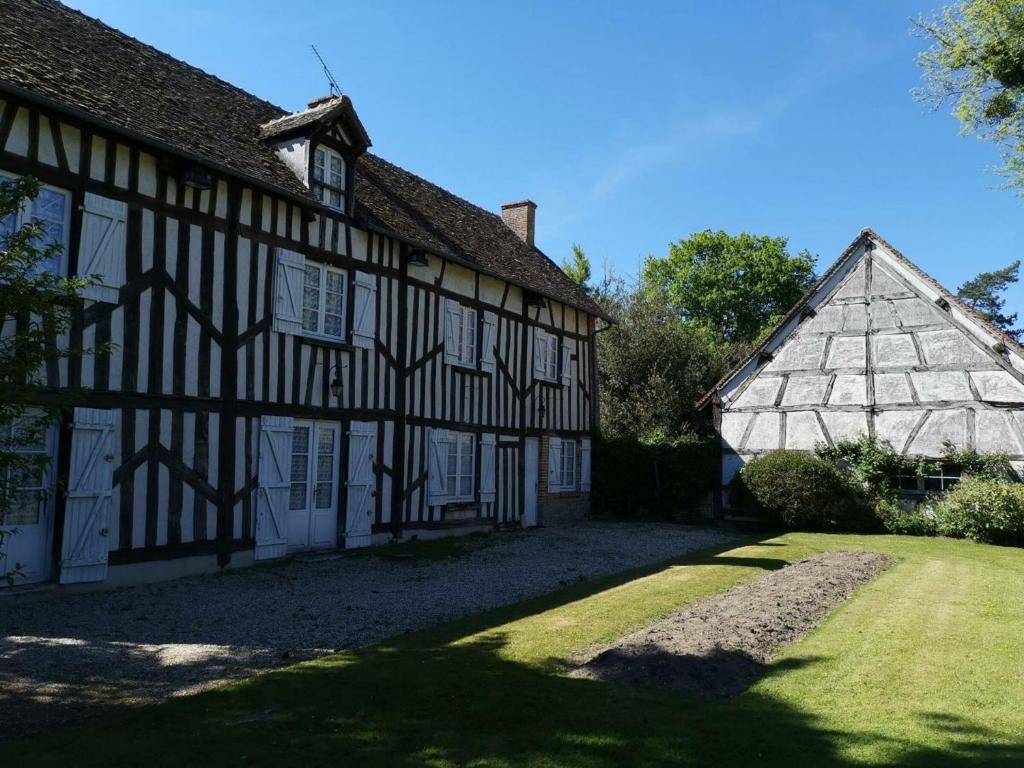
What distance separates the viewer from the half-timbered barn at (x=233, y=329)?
29.0 feet

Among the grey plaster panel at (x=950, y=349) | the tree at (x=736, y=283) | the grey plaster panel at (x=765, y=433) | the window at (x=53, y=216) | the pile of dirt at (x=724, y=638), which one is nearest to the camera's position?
the pile of dirt at (x=724, y=638)

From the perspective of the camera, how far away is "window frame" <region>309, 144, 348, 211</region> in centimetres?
1215

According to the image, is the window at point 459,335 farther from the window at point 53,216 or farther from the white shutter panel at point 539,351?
the window at point 53,216

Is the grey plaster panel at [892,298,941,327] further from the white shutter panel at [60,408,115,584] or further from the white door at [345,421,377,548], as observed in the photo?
the white shutter panel at [60,408,115,584]

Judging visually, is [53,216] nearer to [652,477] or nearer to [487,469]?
[487,469]

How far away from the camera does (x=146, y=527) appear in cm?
948

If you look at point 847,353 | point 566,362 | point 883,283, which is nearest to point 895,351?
point 847,353

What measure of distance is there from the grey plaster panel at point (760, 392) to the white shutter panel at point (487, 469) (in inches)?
256

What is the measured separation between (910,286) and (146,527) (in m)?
15.8

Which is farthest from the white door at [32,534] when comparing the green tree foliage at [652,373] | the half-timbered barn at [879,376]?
the green tree foliage at [652,373]

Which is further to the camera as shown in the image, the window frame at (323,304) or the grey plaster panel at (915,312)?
the grey plaster panel at (915,312)

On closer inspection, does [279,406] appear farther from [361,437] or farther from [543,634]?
[543,634]

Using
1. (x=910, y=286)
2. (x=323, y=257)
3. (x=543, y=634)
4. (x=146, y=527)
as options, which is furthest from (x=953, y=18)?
(x=146, y=527)

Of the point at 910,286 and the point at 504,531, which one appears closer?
the point at 504,531
